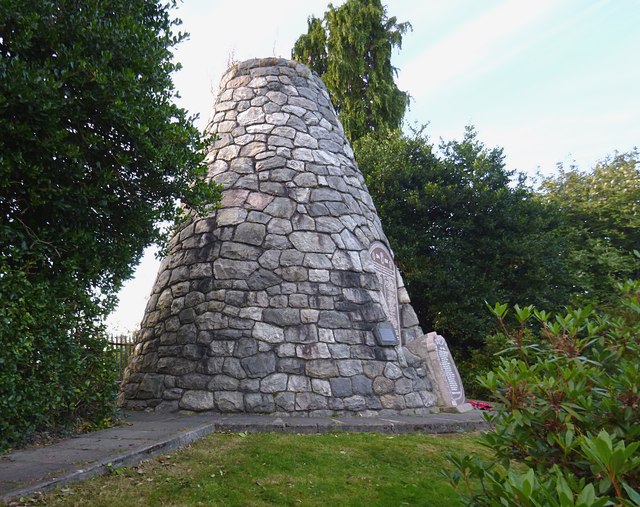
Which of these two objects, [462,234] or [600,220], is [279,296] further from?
[600,220]

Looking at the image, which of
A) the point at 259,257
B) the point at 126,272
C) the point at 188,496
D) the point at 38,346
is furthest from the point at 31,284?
the point at 259,257

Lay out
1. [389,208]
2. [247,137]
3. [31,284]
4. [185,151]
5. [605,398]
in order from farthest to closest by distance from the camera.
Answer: [389,208]
[247,137]
[185,151]
[31,284]
[605,398]

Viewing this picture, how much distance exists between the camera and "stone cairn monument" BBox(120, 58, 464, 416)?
22.2ft

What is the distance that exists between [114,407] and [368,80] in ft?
52.4

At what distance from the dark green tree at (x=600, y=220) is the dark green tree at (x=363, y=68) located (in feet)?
22.4

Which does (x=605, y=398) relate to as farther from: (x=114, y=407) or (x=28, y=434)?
(x=114, y=407)

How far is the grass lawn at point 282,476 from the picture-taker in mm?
3666

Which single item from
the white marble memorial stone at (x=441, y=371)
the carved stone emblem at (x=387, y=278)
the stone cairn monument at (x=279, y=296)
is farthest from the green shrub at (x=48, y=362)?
the white marble memorial stone at (x=441, y=371)

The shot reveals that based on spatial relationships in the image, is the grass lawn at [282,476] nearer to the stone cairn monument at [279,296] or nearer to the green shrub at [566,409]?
the stone cairn monument at [279,296]

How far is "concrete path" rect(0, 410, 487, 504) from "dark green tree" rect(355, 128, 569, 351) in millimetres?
5088

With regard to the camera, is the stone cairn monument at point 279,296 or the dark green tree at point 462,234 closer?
the stone cairn monument at point 279,296

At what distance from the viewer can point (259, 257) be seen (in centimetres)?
736

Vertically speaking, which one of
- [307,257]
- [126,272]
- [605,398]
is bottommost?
[605,398]

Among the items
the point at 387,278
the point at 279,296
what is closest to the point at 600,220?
the point at 387,278
